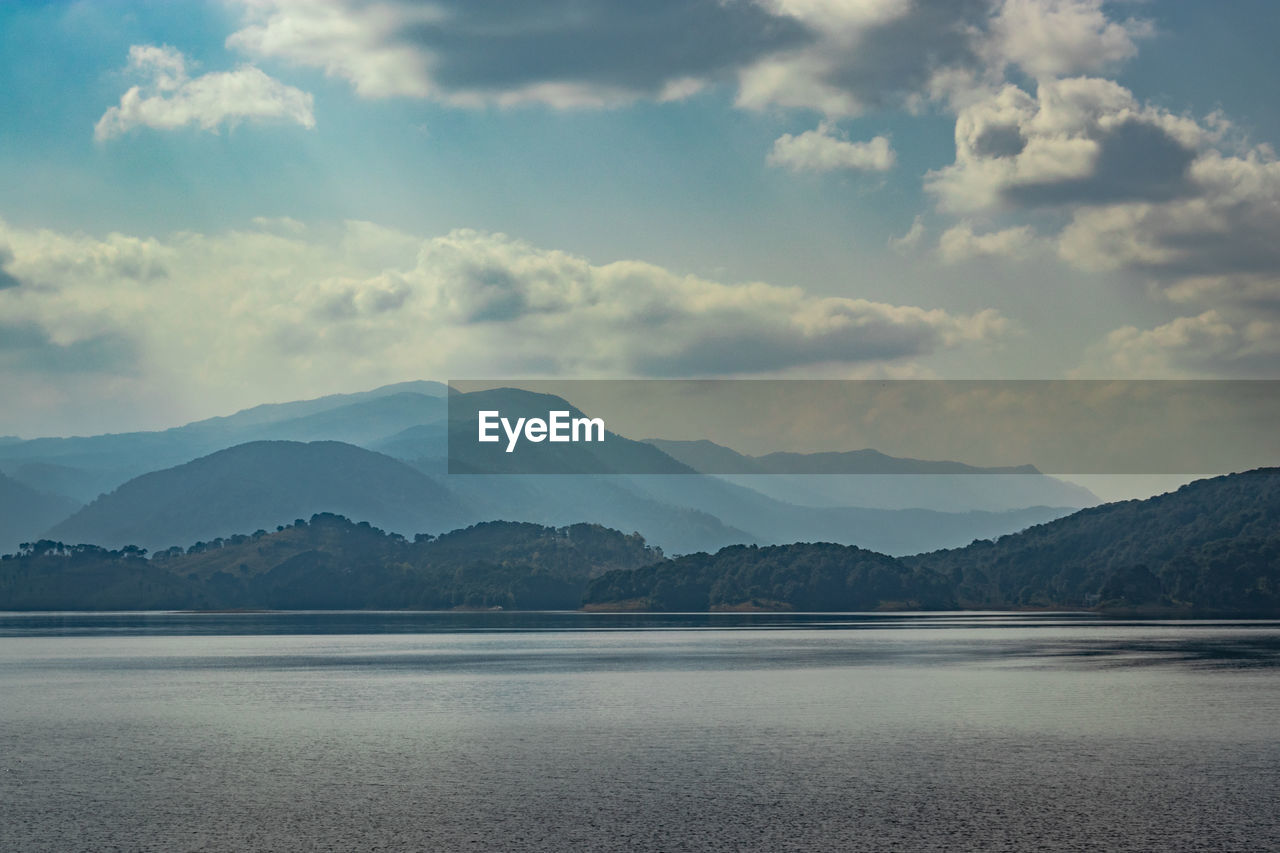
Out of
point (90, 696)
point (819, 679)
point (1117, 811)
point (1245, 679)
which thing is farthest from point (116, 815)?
point (1245, 679)

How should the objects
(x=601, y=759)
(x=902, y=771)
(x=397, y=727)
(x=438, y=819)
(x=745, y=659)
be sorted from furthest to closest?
1. (x=745, y=659)
2. (x=397, y=727)
3. (x=601, y=759)
4. (x=902, y=771)
5. (x=438, y=819)

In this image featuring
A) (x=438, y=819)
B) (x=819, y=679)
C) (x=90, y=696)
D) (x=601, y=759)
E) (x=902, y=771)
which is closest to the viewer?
(x=438, y=819)

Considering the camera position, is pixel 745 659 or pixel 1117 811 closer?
pixel 1117 811

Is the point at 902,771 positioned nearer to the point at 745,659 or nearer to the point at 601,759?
the point at 601,759

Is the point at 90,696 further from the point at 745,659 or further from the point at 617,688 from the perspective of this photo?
the point at 745,659

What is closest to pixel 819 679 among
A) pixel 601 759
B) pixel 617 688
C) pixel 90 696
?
pixel 617 688

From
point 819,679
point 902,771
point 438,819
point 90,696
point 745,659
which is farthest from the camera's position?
point 745,659
